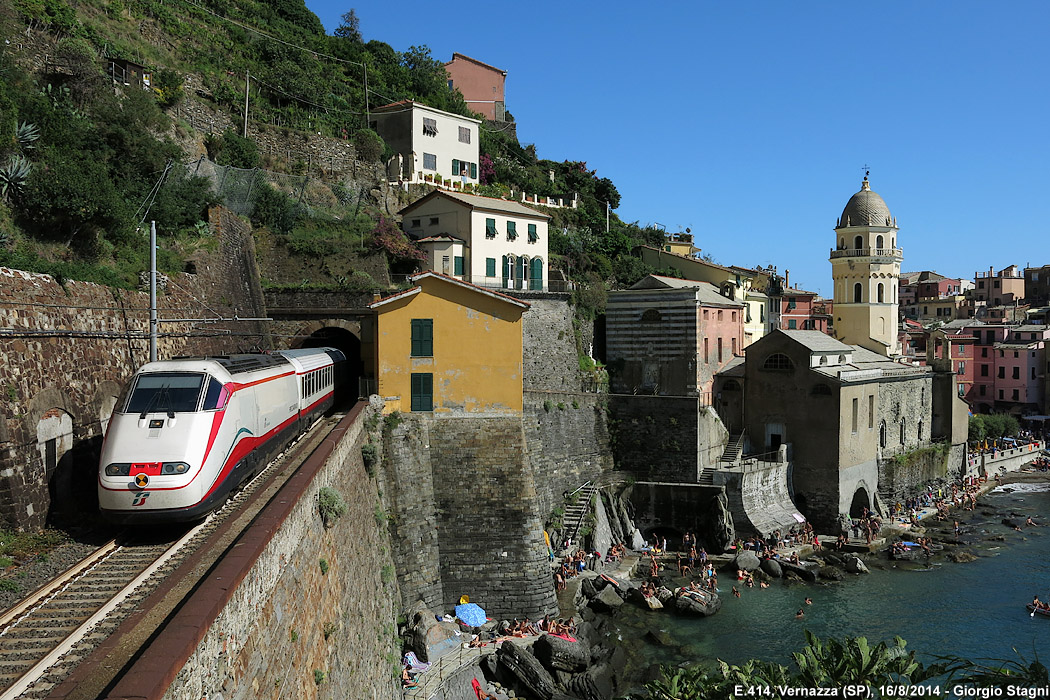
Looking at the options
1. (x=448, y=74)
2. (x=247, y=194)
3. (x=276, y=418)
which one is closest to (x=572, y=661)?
(x=276, y=418)

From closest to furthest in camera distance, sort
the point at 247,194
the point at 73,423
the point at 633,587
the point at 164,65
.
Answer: the point at 73,423 → the point at 633,587 → the point at 247,194 → the point at 164,65

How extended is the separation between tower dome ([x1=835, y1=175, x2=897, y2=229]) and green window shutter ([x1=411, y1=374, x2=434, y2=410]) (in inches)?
1344

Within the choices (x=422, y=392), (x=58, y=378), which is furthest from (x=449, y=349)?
(x=58, y=378)

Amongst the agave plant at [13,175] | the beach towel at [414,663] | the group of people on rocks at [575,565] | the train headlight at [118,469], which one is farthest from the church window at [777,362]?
the train headlight at [118,469]

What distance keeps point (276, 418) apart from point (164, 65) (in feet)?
85.2

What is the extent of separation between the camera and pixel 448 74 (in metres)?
63.3

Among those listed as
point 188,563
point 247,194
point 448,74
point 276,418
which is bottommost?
point 188,563

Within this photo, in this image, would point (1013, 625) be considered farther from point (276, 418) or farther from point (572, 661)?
point (276, 418)

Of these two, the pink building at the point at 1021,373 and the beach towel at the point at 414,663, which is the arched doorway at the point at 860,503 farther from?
the pink building at the point at 1021,373

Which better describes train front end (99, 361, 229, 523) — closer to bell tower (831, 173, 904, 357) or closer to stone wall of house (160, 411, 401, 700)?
stone wall of house (160, 411, 401, 700)

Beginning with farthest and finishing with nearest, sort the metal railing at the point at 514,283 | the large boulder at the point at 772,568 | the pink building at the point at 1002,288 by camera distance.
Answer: the pink building at the point at 1002,288, the metal railing at the point at 514,283, the large boulder at the point at 772,568

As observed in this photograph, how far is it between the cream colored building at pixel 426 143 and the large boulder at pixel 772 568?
2649 cm

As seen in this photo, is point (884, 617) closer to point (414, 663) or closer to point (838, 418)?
point (838, 418)

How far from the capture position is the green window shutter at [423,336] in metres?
23.4
